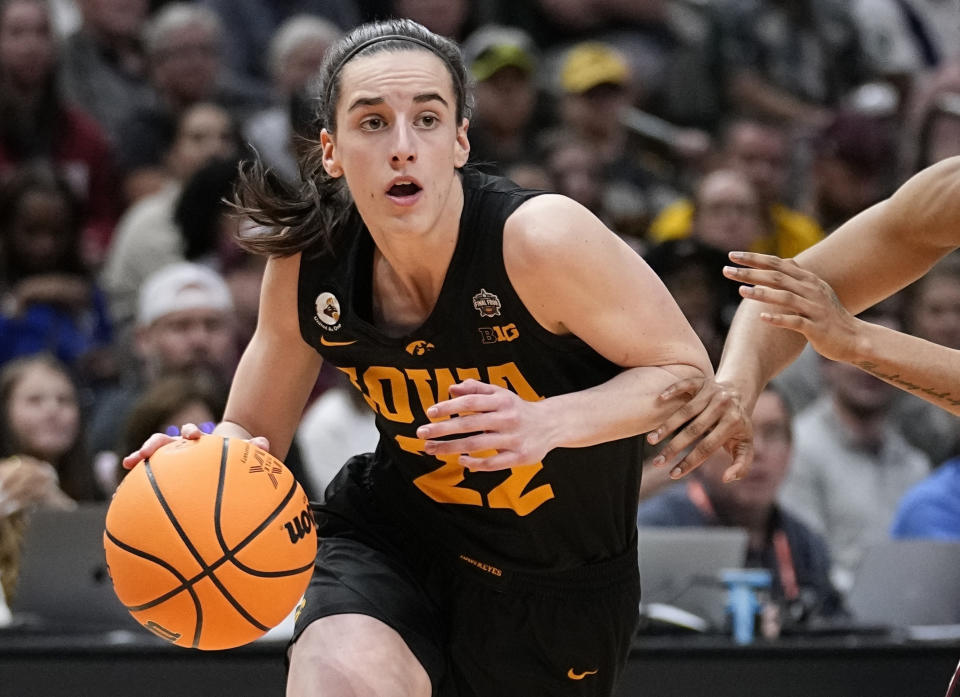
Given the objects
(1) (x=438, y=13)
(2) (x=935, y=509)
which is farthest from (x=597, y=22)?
(2) (x=935, y=509)

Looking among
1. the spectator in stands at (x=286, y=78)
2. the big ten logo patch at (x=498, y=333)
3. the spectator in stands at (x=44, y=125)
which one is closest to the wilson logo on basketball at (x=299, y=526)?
the big ten logo patch at (x=498, y=333)

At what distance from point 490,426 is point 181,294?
13.5ft

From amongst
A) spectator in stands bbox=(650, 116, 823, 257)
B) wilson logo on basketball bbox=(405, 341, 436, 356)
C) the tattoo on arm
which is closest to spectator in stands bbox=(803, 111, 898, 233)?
spectator in stands bbox=(650, 116, 823, 257)

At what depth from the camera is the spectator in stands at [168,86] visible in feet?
27.5

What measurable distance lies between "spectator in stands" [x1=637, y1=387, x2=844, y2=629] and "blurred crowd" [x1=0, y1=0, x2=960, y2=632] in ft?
0.03

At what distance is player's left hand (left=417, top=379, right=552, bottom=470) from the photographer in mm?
2855

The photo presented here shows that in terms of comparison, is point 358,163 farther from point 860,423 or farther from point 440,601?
point 860,423

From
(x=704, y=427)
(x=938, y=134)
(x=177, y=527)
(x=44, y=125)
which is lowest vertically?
(x=177, y=527)

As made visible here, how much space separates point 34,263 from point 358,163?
4529 millimetres

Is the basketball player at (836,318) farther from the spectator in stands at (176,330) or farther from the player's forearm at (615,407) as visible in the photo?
the spectator in stands at (176,330)

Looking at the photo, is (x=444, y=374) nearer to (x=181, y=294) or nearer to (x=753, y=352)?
(x=753, y=352)

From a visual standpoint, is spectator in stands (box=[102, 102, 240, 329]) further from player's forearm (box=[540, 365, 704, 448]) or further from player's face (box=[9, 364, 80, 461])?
player's forearm (box=[540, 365, 704, 448])

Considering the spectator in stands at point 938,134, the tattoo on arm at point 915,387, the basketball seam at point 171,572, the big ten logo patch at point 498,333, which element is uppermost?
the spectator in stands at point 938,134

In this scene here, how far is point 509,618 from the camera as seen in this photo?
3453 mm
